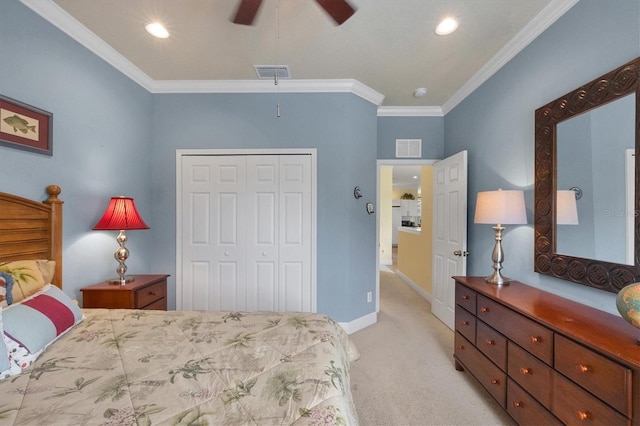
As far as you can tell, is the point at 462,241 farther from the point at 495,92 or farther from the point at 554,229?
the point at 495,92

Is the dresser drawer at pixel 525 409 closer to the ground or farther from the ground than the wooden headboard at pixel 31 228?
closer to the ground

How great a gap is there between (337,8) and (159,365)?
1.94 m

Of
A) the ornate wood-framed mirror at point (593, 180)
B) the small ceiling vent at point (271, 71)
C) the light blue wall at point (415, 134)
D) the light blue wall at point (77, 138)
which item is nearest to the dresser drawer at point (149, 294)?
the light blue wall at point (77, 138)

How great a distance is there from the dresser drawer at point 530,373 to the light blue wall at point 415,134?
8.40 ft

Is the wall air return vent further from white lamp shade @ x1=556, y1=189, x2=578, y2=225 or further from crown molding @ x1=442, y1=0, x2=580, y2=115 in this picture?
white lamp shade @ x1=556, y1=189, x2=578, y2=225

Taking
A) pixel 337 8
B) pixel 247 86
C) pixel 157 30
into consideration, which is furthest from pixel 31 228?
pixel 337 8

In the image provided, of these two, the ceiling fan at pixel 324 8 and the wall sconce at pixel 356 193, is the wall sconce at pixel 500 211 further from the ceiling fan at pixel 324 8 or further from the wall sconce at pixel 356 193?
the ceiling fan at pixel 324 8

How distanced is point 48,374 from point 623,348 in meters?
2.29

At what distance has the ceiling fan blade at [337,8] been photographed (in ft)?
4.55

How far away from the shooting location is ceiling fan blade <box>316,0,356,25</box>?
4.55 feet

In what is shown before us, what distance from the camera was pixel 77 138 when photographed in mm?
2100

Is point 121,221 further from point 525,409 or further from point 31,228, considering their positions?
point 525,409

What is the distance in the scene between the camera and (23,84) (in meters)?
1.73

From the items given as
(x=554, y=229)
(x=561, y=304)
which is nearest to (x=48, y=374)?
(x=561, y=304)
